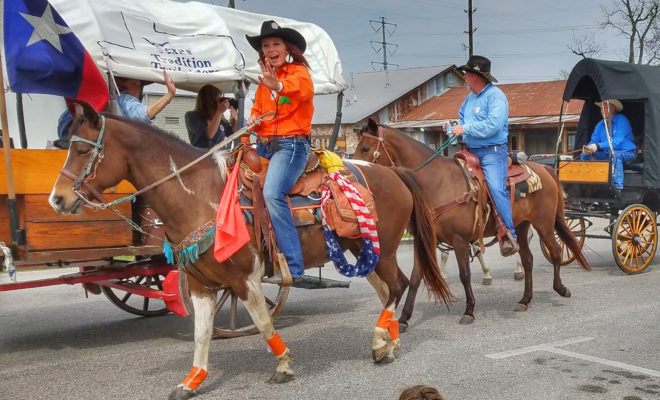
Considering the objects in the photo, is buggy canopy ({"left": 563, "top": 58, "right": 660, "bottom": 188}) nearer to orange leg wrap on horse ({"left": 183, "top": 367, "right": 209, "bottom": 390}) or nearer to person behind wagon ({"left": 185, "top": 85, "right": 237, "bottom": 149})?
person behind wagon ({"left": 185, "top": 85, "right": 237, "bottom": 149})

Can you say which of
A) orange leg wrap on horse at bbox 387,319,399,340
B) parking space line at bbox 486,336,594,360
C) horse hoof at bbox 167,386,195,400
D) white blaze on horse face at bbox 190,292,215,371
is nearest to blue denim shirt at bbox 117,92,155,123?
white blaze on horse face at bbox 190,292,215,371

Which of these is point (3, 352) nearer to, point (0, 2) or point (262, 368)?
point (262, 368)

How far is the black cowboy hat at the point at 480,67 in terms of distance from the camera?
7.65m

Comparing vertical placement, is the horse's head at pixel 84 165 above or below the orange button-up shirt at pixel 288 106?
below

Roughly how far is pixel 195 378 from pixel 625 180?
26.5 feet

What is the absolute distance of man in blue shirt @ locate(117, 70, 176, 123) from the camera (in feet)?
18.6

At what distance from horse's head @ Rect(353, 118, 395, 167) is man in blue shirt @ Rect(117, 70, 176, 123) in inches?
94.2

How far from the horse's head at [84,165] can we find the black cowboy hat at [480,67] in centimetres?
434

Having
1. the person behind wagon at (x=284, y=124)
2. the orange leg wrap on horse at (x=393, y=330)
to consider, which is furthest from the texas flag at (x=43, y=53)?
the orange leg wrap on horse at (x=393, y=330)

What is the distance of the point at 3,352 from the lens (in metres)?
6.39

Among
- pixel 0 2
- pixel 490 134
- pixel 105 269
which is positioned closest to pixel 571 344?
pixel 490 134

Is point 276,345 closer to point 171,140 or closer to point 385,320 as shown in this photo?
point 385,320

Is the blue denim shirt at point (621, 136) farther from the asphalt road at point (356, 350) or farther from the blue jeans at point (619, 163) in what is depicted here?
the asphalt road at point (356, 350)

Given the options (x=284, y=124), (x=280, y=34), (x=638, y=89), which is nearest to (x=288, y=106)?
(x=284, y=124)
